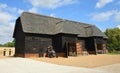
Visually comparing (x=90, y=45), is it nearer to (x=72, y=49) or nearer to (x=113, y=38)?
(x=72, y=49)

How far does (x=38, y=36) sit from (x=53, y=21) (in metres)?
6.73

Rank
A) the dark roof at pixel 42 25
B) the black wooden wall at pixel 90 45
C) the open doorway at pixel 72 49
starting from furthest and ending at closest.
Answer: the black wooden wall at pixel 90 45 < the open doorway at pixel 72 49 < the dark roof at pixel 42 25

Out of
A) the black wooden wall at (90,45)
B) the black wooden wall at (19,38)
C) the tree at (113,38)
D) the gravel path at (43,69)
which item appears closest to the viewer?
the gravel path at (43,69)

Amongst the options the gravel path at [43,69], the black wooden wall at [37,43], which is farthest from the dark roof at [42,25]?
the gravel path at [43,69]

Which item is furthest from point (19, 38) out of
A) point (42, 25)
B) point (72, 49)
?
point (72, 49)

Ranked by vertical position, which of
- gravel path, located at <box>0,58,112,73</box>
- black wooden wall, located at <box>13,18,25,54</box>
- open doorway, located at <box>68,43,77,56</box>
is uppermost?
black wooden wall, located at <box>13,18,25,54</box>

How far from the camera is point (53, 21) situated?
32.4 m

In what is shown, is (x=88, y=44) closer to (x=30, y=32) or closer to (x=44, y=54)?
(x=44, y=54)


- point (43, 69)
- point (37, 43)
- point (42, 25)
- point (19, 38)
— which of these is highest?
point (42, 25)

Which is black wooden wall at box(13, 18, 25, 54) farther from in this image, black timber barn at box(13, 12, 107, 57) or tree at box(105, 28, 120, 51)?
tree at box(105, 28, 120, 51)

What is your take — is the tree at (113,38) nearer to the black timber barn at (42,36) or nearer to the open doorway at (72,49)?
the black timber barn at (42,36)

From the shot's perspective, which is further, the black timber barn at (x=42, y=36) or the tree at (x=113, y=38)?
the tree at (x=113, y=38)

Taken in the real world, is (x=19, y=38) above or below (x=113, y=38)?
below

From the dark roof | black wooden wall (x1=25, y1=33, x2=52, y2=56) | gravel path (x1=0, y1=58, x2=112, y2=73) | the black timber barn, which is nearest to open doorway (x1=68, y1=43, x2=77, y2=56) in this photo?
the black timber barn
